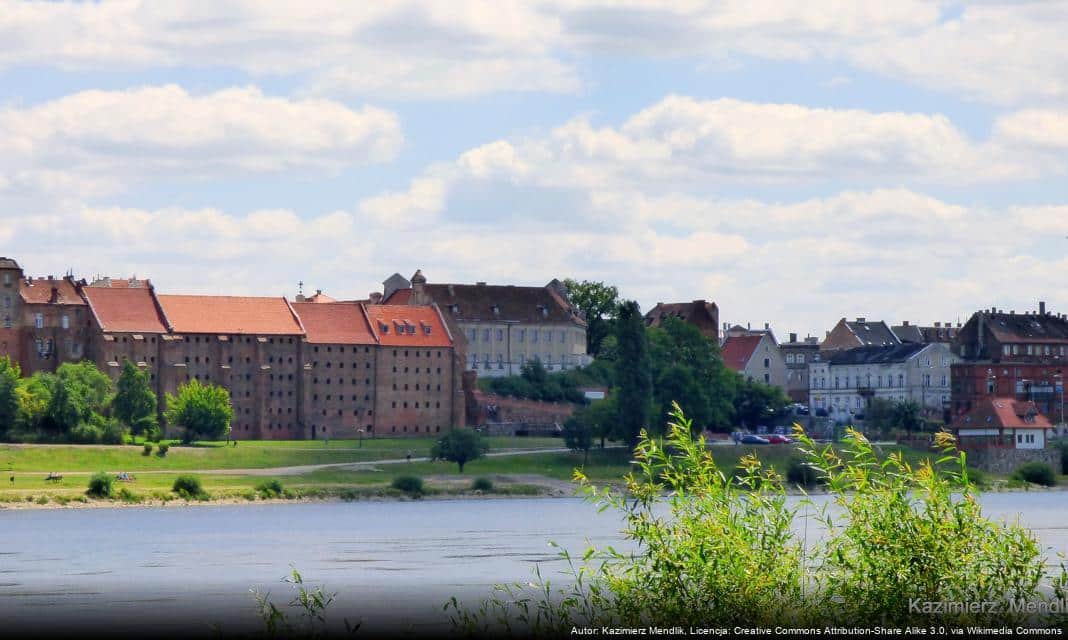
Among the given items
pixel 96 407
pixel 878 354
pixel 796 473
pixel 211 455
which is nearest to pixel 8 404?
pixel 96 407

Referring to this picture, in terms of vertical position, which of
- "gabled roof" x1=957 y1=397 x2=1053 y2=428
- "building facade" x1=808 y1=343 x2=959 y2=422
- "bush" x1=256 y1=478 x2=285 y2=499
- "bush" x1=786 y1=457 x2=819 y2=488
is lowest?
"bush" x1=256 y1=478 x2=285 y2=499

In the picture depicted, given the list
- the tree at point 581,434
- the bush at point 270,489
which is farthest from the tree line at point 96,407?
the tree at point 581,434

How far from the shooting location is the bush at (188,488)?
9831 centimetres

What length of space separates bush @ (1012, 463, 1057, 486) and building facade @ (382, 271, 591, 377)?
4966 cm

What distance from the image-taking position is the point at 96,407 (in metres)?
119

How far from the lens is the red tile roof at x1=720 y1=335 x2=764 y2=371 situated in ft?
557

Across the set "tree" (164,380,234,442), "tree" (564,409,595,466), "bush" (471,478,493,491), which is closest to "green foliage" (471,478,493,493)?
"bush" (471,478,493,491)

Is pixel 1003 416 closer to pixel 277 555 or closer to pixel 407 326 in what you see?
pixel 407 326

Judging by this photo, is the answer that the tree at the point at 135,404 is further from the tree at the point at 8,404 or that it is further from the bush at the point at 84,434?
the tree at the point at 8,404

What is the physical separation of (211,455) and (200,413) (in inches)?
333

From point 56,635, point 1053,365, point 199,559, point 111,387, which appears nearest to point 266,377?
point 111,387

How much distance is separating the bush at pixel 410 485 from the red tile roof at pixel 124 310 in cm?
3387

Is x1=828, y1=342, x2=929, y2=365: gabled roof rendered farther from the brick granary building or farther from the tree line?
the tree line

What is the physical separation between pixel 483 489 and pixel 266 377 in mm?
33968
